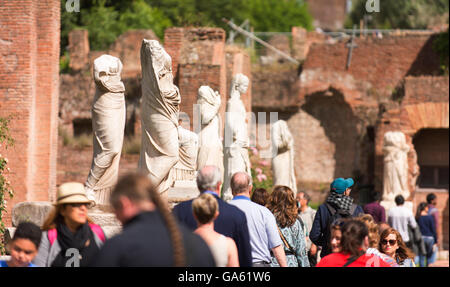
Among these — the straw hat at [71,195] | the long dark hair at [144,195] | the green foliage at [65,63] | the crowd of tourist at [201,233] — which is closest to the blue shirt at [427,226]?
the crowd of tourist at [201,233]

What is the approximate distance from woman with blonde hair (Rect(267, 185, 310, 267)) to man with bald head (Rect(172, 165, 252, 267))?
182 centimetres

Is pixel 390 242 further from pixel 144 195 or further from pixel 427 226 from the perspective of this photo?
pixel 427 226

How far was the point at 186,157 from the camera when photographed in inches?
492

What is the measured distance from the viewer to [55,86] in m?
15.9

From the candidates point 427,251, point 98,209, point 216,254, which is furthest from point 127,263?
point 427,251

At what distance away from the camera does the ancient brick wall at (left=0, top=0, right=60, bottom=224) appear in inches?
598

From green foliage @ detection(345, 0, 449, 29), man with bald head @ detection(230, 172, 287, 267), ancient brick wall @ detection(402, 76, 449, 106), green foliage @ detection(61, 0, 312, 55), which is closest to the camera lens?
man with bald head @ detection(230, 172, 287, 267)

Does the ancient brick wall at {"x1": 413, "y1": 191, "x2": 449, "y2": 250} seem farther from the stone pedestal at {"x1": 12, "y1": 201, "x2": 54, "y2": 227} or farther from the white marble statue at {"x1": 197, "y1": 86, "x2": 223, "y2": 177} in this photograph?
the stone pedestal at {"x1": 12, "y1": 201, "x2": 54, "y2": 227}

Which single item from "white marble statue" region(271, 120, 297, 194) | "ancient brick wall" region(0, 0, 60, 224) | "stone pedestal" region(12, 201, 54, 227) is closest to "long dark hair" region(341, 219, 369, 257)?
"stone pedestal" region(12, 201, 54, 227)

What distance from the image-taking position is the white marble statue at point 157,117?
10523mm

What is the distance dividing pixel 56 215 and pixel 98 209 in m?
4.19

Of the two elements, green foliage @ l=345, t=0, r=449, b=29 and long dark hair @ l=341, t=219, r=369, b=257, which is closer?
long dark hair @ l=341, t=219, r=369, b=257

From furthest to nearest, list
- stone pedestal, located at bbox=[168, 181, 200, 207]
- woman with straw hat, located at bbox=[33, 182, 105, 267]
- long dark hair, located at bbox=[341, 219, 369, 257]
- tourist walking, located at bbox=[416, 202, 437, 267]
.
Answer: tourist walking, located at bbox=[416, 202, 437, 267]
stone pedestal, located at bbox=[168, 181, 200, 207]
long dark hair, located at bbox=[341, 219, 369, 257]
woman with straw hat, located at bbox=[33, 182, 105, 267]
